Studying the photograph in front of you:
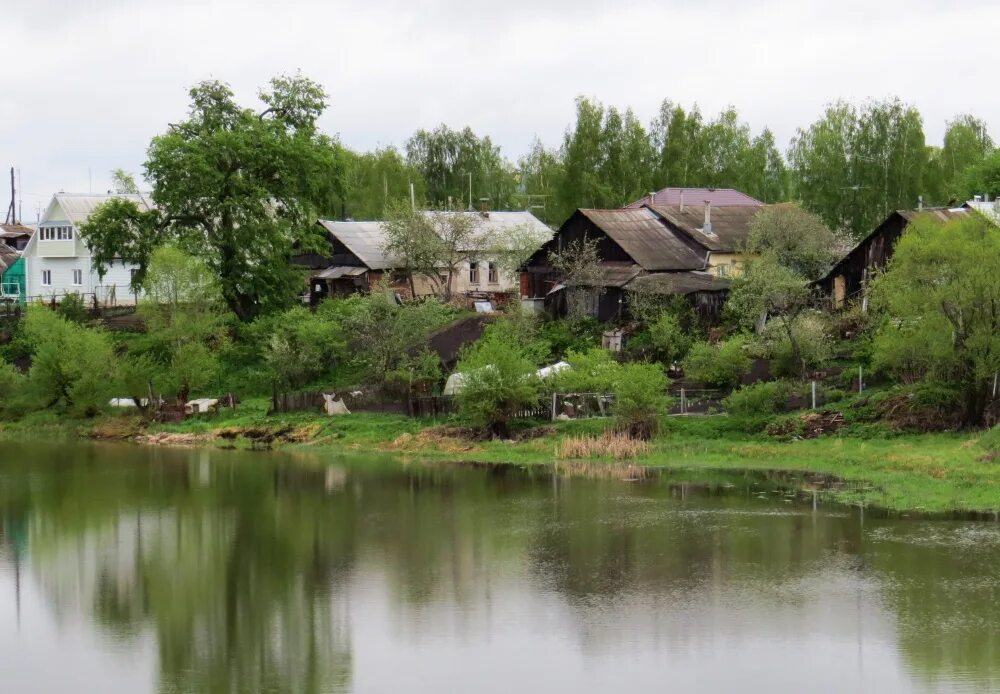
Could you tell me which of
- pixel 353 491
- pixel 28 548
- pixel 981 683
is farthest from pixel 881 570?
pixel 28 548

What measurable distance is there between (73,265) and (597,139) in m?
28.8

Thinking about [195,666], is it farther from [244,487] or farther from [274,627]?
[244,487]

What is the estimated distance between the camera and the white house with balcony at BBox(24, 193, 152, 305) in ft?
230

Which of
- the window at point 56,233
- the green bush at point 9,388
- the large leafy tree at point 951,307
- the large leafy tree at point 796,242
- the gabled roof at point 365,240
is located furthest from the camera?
the window at point 56,233

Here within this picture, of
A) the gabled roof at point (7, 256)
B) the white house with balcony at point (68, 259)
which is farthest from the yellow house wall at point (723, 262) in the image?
the gabled roof at point (7, 256)

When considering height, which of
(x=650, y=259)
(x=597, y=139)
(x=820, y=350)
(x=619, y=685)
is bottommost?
(x=619, y=685)

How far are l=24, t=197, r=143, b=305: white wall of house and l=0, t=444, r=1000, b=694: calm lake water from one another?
33.6 m

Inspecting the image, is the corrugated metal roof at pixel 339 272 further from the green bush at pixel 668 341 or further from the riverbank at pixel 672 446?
the green bush at pixel 668 341

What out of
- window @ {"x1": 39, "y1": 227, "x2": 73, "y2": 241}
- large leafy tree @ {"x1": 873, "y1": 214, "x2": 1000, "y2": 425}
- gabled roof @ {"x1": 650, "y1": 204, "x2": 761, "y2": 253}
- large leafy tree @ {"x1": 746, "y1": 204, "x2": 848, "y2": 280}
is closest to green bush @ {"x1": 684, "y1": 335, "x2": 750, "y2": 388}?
large leafy tree @ {"x1": 873, "y1": 214, "x2": 1000, "y2": 425}

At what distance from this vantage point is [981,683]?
19.8 metres

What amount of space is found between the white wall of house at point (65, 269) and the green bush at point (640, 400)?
120 ft

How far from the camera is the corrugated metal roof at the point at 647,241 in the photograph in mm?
55438

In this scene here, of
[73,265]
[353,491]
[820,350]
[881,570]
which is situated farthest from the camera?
[73,265]

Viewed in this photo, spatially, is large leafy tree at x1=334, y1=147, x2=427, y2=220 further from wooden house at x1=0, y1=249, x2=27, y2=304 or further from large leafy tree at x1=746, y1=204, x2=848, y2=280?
large leafy tree at x1=746, y1=204, x2=848, y2=280
